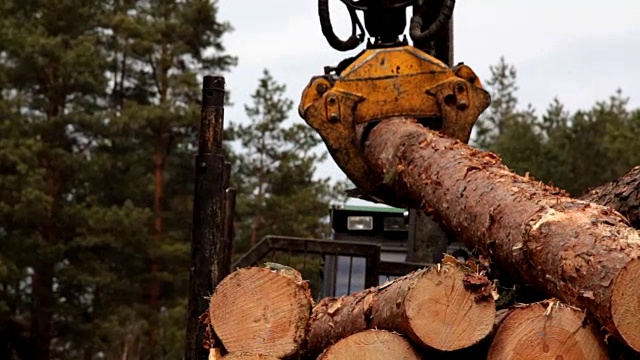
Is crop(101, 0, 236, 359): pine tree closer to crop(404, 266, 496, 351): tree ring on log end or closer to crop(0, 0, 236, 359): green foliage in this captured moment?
crop(0, 0, 236, 359): green foliage

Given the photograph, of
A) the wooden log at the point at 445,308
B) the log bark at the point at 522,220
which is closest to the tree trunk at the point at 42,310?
the log bark at the point at 522,220

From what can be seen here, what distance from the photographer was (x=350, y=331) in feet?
14.3

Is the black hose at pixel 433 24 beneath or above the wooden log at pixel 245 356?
above

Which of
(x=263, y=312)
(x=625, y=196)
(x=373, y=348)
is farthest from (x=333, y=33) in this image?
(x=373, y=348)

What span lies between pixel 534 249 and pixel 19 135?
2337 cm

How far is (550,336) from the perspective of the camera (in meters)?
3.55

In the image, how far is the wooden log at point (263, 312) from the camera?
4379 millimetres

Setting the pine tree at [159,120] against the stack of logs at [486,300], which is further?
the pine tree at [159,120]

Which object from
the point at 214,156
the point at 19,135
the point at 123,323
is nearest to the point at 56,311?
the point at 123,323

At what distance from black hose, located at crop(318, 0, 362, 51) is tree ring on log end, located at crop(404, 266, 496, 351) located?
282 cm

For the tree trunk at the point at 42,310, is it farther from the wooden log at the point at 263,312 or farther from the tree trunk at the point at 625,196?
the wooden log at the point at 263,312

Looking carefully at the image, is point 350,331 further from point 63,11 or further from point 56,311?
point 63,11

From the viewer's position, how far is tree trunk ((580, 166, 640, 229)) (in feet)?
16.1

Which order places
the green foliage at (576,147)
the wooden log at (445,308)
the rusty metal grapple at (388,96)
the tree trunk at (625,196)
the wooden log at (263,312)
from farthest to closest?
the green foliage at (576,147), the rusty metal grapple at (388,96), the tree trunk at (625,196), the wooden log at (263,312), the wooden log at (445,308)
